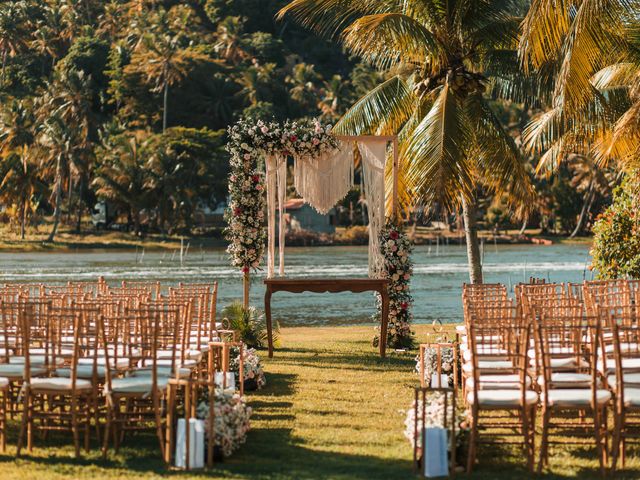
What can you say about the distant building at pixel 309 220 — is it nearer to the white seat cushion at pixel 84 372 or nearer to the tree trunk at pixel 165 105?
the tree trunk at pixel 165 105

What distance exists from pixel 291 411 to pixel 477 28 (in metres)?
10.7

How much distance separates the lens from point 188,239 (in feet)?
271

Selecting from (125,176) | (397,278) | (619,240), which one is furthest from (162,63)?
(397,278)

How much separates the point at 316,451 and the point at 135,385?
5.11 feet

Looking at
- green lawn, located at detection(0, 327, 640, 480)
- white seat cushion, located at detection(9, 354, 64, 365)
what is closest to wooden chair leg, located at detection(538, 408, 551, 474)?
green lawn, located at detection(0, 327, 640, 480)

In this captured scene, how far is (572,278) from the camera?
157ft

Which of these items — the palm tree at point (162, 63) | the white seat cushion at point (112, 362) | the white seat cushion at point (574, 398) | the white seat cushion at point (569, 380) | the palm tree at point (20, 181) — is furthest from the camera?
the palm tree at point (162, 63)

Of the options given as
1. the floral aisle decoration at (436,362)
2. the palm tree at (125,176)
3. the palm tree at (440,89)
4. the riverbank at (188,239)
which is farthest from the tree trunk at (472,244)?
the palm tree at (125,176)

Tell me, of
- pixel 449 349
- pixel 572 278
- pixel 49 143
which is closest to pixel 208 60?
pixel 49 143

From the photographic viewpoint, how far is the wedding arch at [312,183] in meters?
16.7

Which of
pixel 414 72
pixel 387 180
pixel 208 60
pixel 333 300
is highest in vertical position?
pixel 208 60

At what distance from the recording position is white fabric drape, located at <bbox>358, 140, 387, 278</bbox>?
55.0 ft

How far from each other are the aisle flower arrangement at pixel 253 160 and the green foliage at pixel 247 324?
673 mm

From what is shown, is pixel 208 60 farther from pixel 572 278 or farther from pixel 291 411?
Answer: pixel 291 411
